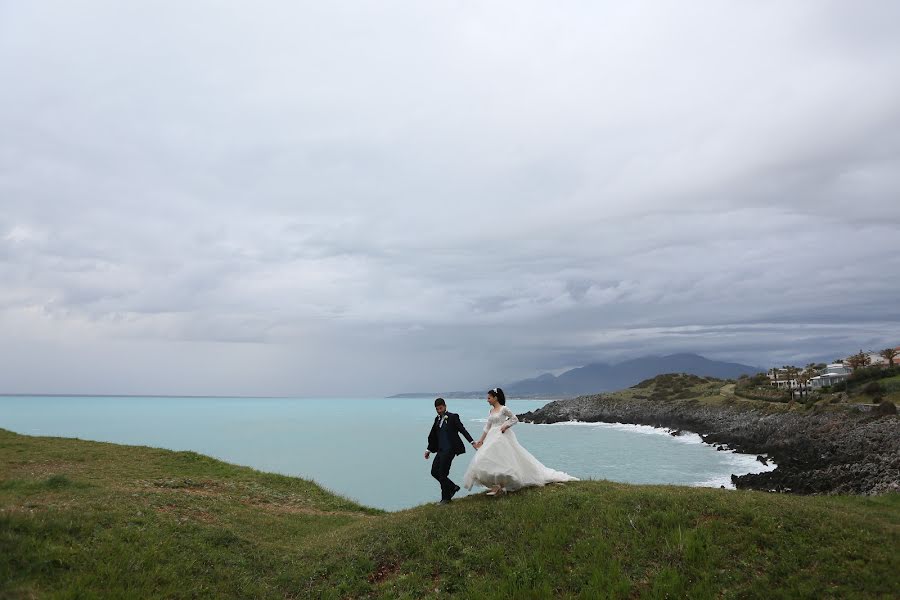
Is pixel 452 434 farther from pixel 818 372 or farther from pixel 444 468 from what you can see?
pixel 818 372

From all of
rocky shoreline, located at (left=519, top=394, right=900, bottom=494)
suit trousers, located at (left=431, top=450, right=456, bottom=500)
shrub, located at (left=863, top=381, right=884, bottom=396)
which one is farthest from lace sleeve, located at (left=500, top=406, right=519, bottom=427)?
shrub, located at (left=863, top=381, right=884, bottom=396)

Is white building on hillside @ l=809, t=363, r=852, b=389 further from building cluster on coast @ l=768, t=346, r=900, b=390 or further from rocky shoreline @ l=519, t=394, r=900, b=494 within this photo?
rocky shoreline @ l=519, t=394, r=900, b=494

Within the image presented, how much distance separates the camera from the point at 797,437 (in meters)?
66.9

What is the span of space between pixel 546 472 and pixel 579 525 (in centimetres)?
369

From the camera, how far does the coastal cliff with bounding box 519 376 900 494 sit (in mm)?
40469

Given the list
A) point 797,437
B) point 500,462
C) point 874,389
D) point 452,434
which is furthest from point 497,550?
point 874,389

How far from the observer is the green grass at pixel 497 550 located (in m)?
10.2

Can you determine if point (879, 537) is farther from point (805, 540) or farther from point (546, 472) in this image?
point (546, 472)

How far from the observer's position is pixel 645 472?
202ft

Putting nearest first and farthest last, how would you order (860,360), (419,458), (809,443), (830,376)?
1. (809,443)
2. (419,458)
3. (860,360)
4. (830,376)

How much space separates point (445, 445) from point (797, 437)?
68.4m

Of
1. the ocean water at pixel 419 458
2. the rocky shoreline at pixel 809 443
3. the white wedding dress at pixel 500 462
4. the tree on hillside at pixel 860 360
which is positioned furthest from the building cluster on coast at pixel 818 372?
the white wedding dress at pixel 500 462

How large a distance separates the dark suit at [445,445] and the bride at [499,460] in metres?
0.72

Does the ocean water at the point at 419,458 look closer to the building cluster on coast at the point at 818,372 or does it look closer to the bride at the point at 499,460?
the bride at the point at 499,460
